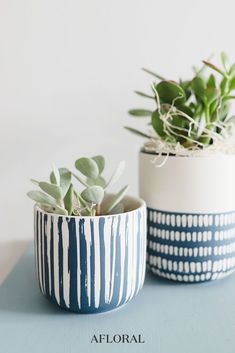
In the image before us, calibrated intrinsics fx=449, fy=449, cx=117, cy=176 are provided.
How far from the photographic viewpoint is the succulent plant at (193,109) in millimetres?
519

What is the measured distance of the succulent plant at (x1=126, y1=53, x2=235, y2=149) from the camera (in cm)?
52

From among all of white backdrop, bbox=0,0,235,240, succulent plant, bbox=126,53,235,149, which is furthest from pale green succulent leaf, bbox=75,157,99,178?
white backdrop, bbox=0,0,235,240

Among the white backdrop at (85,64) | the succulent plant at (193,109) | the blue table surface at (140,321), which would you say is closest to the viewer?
the blue table surface at (140,321)

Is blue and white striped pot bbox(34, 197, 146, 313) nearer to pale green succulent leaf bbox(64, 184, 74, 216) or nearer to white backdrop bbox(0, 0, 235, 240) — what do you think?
pale green succulent leaf bbox(64, 184, 74, 216)

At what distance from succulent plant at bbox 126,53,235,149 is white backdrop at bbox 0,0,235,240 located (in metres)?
0.19

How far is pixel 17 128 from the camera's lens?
0.74 m

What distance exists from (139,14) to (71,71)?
0.46 ft

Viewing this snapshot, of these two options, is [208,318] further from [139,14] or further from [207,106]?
[139,14]

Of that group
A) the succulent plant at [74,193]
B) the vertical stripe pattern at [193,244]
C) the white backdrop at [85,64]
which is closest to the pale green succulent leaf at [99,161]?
the succulent plant at [74,193]

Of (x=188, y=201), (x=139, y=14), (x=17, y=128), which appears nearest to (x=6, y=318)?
(x=188, y=201)

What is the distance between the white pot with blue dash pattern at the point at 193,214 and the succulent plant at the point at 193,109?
0.03 metres

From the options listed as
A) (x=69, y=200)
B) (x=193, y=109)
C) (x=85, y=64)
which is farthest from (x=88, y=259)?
(x=85, y=64)

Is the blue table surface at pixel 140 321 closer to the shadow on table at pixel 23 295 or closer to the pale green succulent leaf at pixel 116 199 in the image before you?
the shadow on table at pixel 23 295

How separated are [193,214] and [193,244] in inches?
1.4
